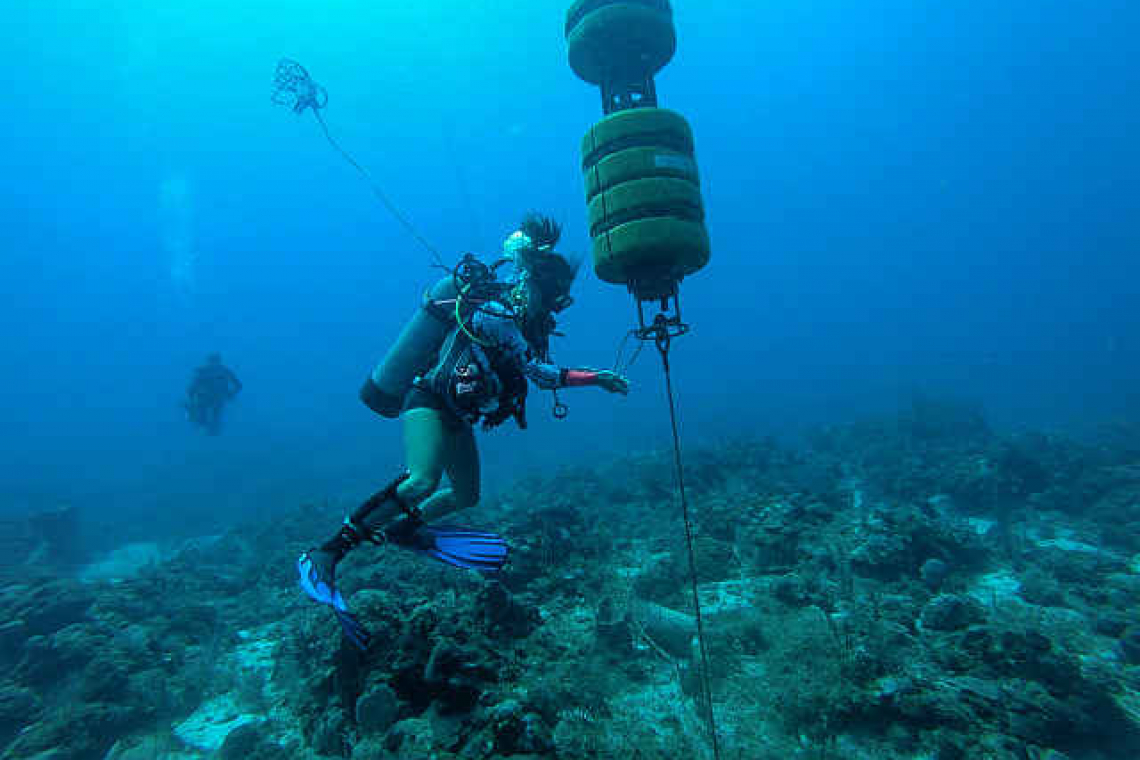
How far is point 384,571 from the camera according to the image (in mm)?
7852

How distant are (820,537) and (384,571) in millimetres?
6707

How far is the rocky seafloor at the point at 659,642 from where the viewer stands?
11.8 feet

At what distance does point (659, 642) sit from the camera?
504cm

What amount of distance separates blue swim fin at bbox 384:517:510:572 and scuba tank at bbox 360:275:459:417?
4.02ft

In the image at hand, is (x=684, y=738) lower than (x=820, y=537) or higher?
lower

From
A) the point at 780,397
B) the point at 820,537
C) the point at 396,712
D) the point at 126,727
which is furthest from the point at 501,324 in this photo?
the point at 780,397

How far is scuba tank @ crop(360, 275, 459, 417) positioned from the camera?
4.35 meters

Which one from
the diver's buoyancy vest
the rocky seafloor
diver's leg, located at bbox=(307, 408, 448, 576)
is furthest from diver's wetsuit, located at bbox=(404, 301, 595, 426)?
the rocky seafloor

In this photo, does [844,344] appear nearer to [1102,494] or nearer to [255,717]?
[1102,494]

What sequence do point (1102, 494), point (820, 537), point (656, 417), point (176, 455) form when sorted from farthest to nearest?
point (176, 455)
point (656, 417)
point (1102, 494)
point (820, 537)

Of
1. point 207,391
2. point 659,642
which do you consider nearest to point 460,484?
point 659,642

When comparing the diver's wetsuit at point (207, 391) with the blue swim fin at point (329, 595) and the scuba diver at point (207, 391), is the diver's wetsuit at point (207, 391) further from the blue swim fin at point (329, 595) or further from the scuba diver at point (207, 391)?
the blue swim fin at point (329, 595)

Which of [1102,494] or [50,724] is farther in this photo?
[1102,494]

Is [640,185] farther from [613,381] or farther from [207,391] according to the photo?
[207,391]
